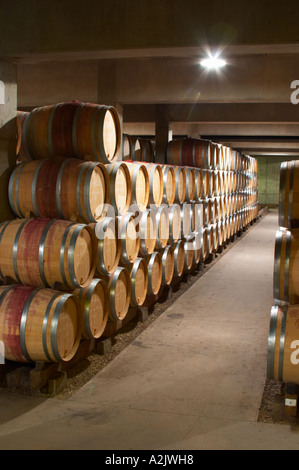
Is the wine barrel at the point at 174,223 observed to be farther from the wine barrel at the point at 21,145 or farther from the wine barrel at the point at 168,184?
the wine barrel at the point at 21,145

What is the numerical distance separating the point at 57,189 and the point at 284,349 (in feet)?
7.83

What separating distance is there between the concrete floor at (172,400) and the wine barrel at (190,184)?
7.71 ft

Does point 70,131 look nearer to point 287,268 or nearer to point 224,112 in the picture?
point 287,268

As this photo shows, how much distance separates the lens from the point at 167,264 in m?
7.07

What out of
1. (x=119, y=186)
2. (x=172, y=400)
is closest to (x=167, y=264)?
(x=119, y=186)

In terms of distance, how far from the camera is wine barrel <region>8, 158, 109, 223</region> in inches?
169

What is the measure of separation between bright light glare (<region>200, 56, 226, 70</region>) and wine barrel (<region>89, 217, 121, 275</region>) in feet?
12.8

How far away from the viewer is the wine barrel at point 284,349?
11.3 ft

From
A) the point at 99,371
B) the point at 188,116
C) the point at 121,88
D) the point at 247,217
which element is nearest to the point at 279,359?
the point at 99,371

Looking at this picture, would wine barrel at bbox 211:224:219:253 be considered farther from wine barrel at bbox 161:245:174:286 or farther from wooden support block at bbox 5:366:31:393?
wooden support block at bbox 5:366:31:393

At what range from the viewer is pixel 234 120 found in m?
12.0

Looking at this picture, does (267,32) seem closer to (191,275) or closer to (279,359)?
(279,359)

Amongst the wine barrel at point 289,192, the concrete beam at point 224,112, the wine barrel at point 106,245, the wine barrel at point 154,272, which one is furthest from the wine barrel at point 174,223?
the concrete beam at point 224,112
